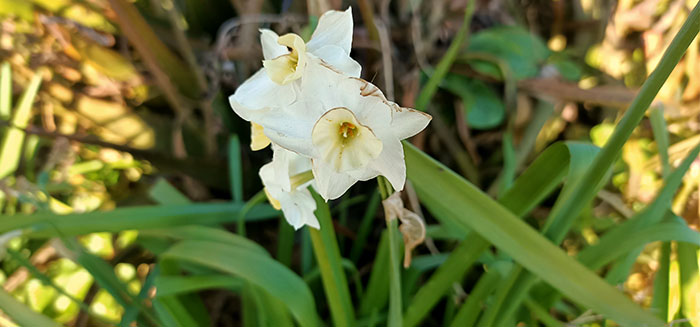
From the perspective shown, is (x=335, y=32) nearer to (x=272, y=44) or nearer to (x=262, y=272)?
(x=272, y=44)

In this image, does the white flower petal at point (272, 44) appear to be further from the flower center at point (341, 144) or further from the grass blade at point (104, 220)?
the grass blade at point (104, 220)

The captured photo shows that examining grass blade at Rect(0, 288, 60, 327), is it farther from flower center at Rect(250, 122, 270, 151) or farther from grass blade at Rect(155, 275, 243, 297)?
flower center at Rect(250, 122, 270, 151)

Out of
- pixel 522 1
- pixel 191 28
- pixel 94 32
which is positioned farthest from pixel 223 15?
pixel 522 1

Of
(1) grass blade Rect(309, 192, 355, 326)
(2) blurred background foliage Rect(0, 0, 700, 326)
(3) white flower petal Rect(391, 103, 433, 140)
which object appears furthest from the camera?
(2) blurred background foliage Rect(0, 0, 700, 326)

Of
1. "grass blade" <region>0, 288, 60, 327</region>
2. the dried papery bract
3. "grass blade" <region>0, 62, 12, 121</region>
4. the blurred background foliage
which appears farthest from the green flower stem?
"grass blade" <region>0, 62, 12, 121</region>

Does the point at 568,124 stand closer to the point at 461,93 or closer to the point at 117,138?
Answer: the point at 461,93
